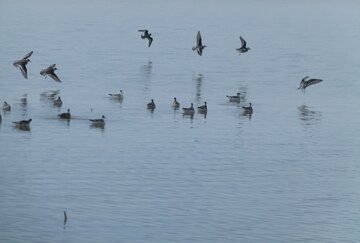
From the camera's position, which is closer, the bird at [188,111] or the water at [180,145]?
the water at [180,145]

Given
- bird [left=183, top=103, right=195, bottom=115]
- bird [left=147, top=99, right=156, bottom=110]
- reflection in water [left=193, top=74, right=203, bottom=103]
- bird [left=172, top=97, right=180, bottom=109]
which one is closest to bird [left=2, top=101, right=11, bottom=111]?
bird [left=147, top=99, right=156, bottom=110]

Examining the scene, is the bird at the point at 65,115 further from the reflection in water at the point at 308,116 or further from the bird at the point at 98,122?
the reflection in water at the point at 308,116

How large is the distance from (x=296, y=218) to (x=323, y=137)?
15.4m

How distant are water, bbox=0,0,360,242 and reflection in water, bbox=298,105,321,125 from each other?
0.82ft

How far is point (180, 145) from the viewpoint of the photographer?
54062mm

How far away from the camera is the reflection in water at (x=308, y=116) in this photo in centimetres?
6166

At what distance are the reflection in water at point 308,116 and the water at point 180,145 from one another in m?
0.25

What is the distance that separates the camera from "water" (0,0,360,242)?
4131 cm

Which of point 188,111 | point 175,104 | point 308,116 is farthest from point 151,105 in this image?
point 308,116

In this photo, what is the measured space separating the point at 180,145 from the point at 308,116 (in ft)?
35.7

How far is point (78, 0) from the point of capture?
153750 mm

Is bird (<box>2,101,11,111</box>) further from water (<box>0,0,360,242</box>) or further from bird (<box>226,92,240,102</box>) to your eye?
bird (<box>226,92,240,102</box>)

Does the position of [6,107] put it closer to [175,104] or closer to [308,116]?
[175,104]

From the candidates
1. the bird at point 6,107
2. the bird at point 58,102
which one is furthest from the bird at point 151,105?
the bird at point 6,107
